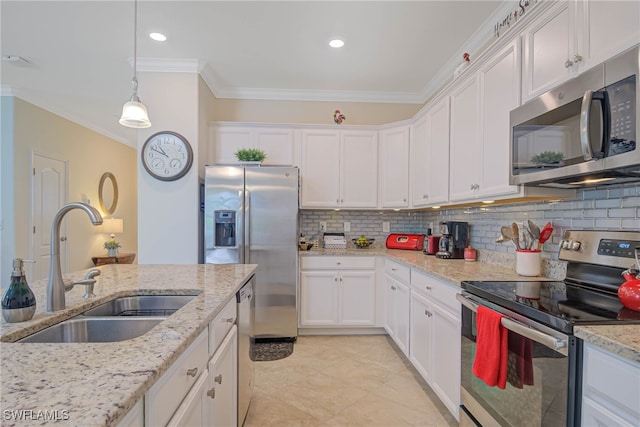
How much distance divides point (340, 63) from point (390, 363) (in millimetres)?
2816

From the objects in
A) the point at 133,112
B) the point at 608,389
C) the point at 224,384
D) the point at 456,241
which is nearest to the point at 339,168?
the point at 456,241

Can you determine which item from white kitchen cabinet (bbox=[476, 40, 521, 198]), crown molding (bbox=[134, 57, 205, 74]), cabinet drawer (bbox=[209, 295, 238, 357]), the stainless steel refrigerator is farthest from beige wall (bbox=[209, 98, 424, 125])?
cabinet drawer (bbox=[209, 295, 238, 357])

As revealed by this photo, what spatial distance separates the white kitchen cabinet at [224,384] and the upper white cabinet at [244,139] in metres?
2.35

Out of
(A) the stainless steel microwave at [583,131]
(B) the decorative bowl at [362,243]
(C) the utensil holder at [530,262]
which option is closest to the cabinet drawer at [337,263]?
(B) the decorative bowl at [362,243]

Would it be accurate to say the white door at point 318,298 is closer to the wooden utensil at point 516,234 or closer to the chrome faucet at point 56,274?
the wooden utensil at point 516,234

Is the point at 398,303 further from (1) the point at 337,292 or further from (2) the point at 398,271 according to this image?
(1) the point at 337,292

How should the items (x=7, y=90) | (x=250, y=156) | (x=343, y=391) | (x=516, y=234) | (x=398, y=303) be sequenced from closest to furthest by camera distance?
(x=516, y=234), (x=343, y=391), (x=398, y=303), (x=250, y=156), (x=7, y=90)

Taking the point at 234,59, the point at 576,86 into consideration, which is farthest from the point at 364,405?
the point at 234,59

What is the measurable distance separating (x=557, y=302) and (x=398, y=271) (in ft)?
5.27

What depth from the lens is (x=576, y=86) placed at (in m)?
1.38

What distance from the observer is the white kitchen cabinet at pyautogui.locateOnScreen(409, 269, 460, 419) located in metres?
1.85

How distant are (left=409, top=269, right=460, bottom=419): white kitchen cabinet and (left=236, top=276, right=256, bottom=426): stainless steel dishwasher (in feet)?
3.89

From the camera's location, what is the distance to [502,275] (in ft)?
6.39

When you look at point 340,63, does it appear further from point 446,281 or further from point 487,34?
point 446,281
